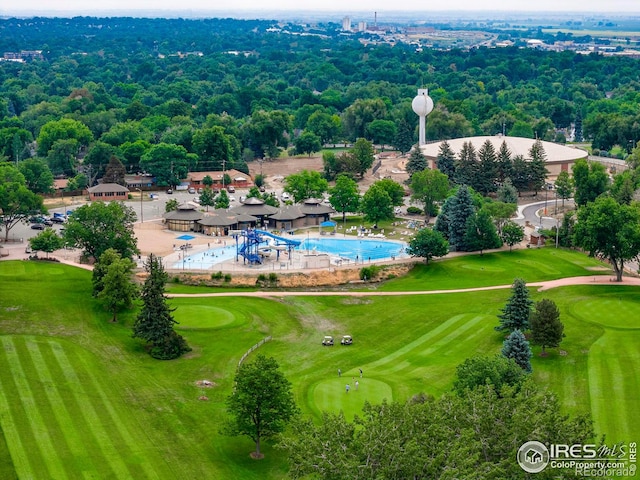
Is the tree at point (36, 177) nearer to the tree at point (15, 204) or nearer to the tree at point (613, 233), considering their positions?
the tree at point (15, 204)

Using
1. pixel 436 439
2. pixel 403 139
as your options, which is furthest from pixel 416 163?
pixel 436 439

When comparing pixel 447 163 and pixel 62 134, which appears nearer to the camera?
pixel 447 163

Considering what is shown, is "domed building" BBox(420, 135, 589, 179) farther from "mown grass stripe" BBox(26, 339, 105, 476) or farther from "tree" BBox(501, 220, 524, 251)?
"mown grass stripe" BBox(26, 339, 105, 476)

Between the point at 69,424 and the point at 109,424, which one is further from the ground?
the point at 69,424

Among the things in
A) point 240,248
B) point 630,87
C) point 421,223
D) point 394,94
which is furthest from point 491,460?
point 630,87

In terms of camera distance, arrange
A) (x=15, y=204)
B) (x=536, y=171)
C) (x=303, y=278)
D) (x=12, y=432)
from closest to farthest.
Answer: (x=12, y=432) → (x=303, y=278) → (x=15, y=204) → (x=536, y=171)

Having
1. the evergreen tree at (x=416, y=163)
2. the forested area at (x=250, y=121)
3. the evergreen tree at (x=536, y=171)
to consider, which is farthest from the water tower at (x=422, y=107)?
the evergreen tree at (x=536, y=171)

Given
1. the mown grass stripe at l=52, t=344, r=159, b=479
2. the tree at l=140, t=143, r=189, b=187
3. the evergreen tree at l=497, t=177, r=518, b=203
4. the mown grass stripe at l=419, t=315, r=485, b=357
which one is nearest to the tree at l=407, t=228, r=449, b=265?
the mown grass stripe at l=419, t=315, r=485, b=357

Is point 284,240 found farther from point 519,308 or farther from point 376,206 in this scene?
point 519,308
